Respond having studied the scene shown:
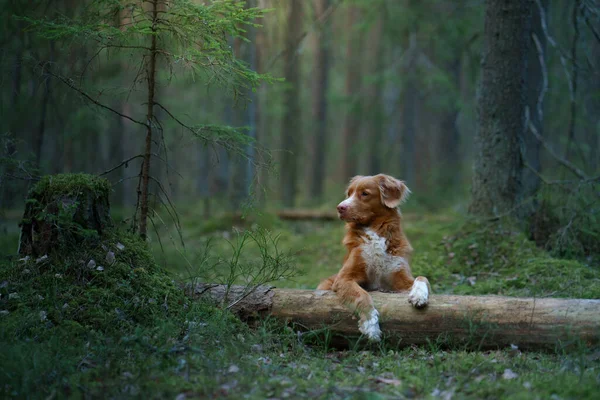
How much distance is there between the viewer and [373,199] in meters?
6.40

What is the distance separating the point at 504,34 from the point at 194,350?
734 cm

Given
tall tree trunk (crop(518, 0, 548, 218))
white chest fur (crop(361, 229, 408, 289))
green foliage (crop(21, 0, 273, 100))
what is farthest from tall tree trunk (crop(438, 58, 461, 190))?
green foliage (crop(21, 0, 273, 100))

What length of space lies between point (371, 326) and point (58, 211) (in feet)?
11.5

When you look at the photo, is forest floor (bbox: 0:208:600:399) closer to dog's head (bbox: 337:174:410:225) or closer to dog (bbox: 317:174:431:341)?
dog (bbox: 317:174:431:341)

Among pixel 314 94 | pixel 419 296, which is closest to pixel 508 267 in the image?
pixel 419 296

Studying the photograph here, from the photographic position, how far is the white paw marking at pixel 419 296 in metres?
5.26

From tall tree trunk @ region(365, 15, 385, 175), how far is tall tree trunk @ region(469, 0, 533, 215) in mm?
11695

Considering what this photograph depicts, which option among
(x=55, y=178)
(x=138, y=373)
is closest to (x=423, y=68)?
(x=55, y=178)

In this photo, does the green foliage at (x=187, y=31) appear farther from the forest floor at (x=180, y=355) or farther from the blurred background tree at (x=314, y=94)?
the forest floor at (x=180, y=355)

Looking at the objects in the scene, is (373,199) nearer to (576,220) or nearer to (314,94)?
(576,220)

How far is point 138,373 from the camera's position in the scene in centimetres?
421

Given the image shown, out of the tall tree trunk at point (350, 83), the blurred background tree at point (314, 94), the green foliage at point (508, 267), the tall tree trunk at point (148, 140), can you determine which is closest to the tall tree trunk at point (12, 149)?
the blurred background tree at point (314, 94)

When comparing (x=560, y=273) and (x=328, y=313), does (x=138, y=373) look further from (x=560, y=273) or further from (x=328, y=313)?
(x=560, y=273)

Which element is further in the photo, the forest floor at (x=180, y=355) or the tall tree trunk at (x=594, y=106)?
the tall tree trunk at (x=594, y=106)
